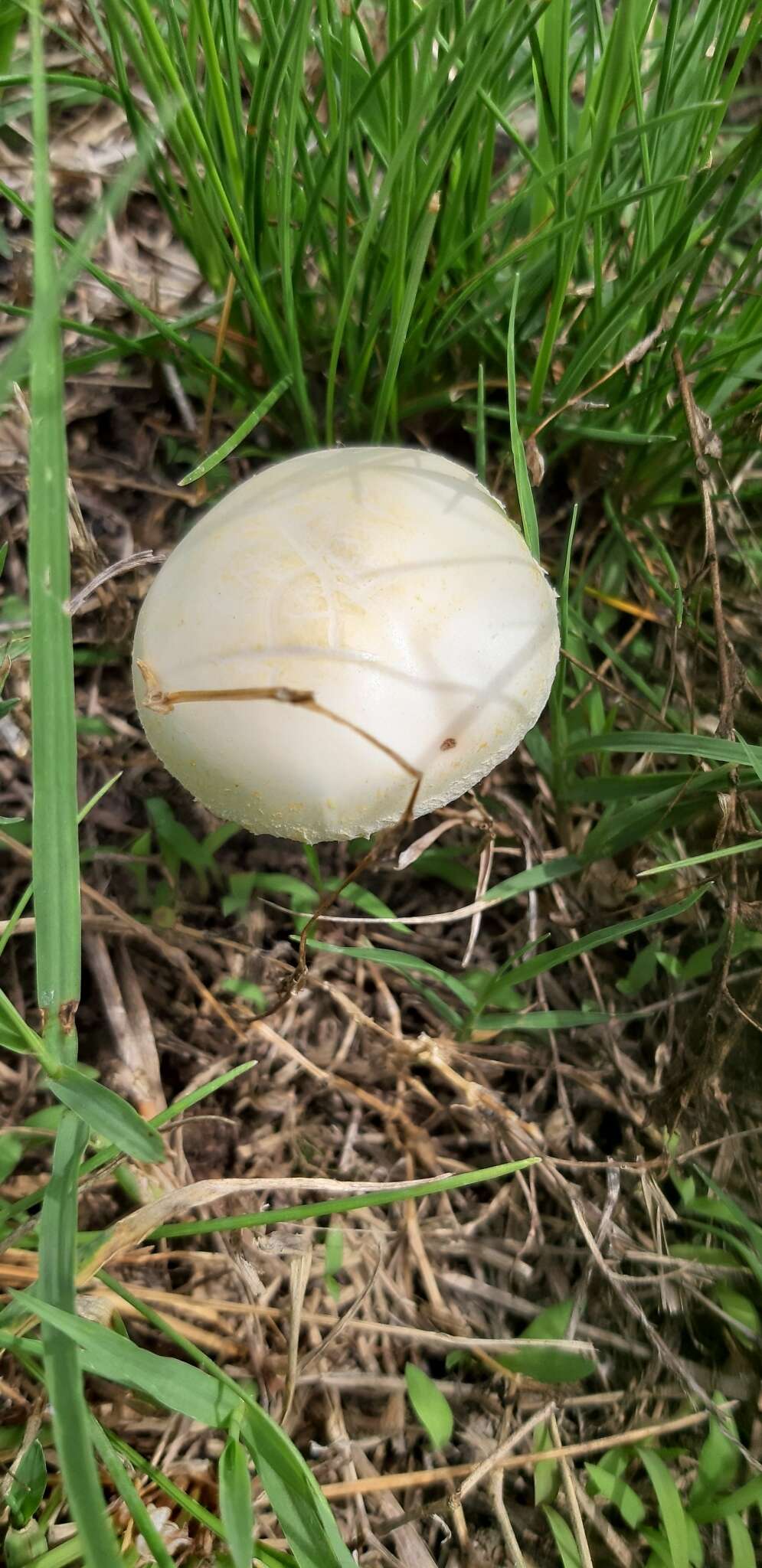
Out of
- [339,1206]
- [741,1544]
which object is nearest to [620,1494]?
[741,1544]

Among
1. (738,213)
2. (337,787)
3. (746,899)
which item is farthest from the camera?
(738,213)

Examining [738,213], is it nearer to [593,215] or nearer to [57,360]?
[593,215]

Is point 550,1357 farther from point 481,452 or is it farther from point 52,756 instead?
point 481,452

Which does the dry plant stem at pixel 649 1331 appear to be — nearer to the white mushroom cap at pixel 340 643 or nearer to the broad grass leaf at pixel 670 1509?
the broad grass leaf at pixel 670 1509

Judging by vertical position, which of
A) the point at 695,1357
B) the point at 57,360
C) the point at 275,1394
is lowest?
the point at 275,1394

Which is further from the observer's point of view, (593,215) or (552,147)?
(552,147)

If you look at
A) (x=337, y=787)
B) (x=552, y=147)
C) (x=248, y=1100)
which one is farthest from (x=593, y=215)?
(x=248, y=1100)

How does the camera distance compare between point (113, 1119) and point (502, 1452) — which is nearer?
point (113, 1119)
